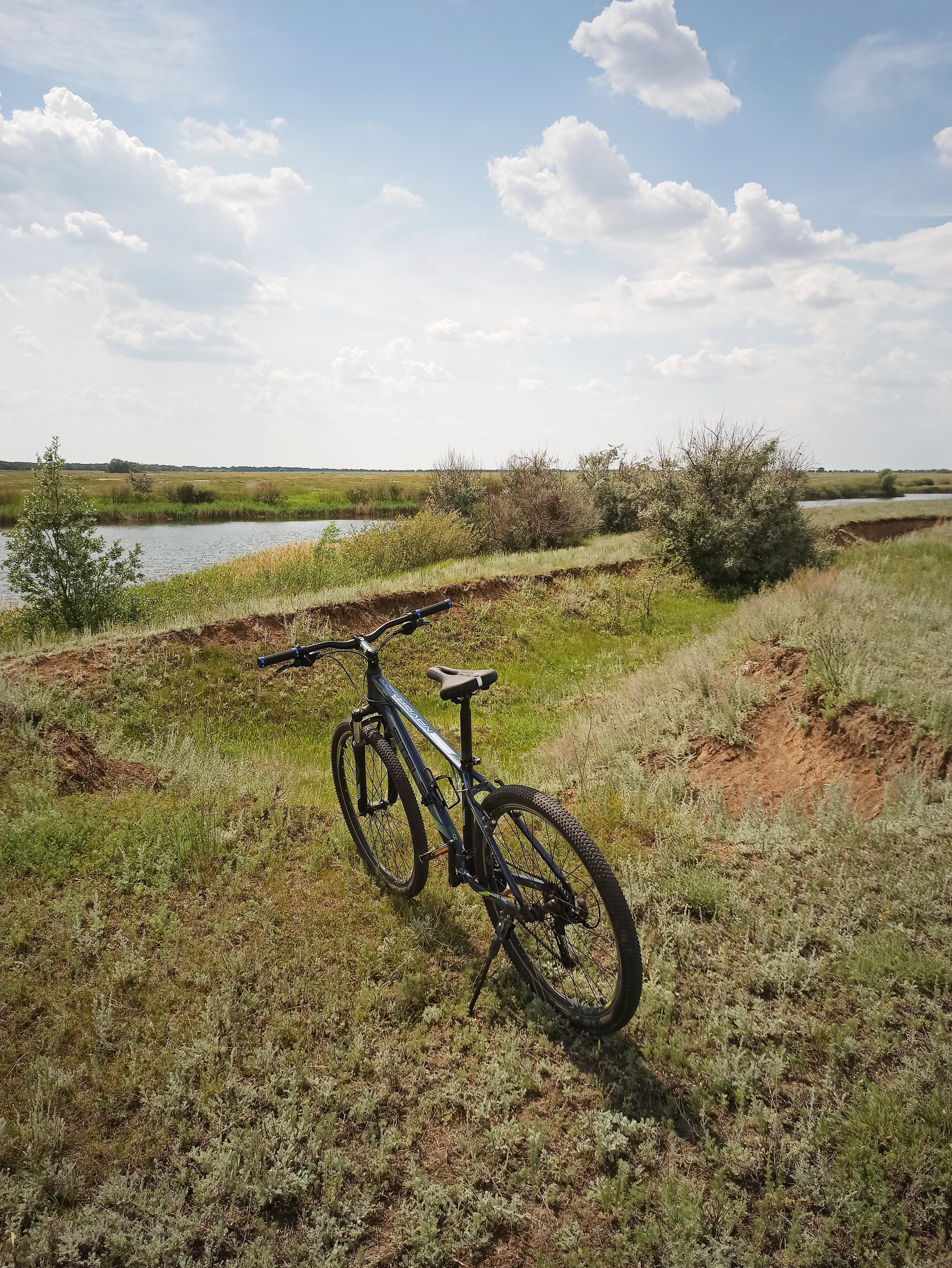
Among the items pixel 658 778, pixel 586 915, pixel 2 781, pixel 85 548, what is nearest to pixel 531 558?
pixel 85 548

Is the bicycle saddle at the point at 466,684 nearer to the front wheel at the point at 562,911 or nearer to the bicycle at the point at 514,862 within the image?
the bicycle at the point at 514,862

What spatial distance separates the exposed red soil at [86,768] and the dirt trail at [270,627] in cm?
284

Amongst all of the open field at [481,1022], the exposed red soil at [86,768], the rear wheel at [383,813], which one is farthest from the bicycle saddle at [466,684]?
the exposed red soil at [86,768]

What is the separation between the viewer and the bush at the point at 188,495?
5153cm

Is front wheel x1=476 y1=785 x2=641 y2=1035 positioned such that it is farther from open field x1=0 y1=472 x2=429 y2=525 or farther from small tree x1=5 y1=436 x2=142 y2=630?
open field x1=0 y1=472 x2=429 y2=525

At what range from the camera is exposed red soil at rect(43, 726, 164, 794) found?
223 inches

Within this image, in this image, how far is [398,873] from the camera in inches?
175

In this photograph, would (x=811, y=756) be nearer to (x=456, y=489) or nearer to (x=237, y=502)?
(x=456, y=489)

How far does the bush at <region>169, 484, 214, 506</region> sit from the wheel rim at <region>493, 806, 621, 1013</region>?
2083 inches

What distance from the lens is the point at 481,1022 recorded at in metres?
3.37

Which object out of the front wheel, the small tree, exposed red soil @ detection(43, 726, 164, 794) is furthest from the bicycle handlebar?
the small tree

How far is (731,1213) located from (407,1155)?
4.29 feet

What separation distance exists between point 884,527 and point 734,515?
14561mm

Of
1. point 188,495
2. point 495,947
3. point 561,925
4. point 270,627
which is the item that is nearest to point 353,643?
point 495,947
